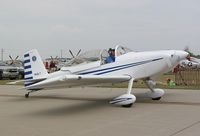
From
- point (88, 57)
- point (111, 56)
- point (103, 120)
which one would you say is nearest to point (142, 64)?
point (111, 56)

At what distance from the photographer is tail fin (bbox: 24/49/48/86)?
46.3 ft

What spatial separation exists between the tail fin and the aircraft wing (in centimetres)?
226

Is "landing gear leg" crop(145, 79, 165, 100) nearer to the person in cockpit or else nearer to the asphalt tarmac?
the asphalt tarmac

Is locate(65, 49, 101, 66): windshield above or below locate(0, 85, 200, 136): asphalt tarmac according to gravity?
above

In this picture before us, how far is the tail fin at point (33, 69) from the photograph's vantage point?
556 inches

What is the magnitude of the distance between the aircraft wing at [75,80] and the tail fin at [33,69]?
7.42 ft

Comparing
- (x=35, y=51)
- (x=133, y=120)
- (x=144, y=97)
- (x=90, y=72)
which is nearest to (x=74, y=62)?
(x=90, y=72)

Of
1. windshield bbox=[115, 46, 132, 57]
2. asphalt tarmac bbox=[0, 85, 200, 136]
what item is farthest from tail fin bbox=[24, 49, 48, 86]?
windshield bbox=[115, 46, 132, 57]

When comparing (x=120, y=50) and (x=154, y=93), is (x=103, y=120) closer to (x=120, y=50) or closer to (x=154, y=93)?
(x=120, y=50)

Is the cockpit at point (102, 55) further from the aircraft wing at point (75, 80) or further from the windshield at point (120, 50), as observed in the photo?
the aircraft wing at point (75, 80)

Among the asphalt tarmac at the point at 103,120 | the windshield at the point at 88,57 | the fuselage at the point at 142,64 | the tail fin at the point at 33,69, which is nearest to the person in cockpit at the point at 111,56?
the fuselage at the point at 142,64

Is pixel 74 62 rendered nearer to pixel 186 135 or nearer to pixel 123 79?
pixel 123 79

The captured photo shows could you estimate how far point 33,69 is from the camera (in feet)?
47.2

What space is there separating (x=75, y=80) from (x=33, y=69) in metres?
4.35
